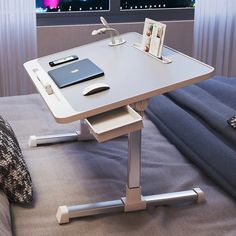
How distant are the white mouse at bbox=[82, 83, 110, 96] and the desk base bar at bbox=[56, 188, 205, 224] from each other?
1.29 feet

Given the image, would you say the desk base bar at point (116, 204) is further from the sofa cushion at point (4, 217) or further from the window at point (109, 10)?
the window at point (109, 10)

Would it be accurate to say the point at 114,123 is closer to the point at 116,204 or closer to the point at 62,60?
the point at 116,204

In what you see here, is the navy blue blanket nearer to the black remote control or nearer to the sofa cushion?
the black remote control

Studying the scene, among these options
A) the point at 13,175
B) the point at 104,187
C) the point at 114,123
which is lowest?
the point at 104,187

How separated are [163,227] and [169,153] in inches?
21.2

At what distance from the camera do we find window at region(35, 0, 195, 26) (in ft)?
12.7

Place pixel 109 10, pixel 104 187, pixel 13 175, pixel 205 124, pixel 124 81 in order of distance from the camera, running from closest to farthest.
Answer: pixel 13 175
pixel 124 81
pixel 104 187
pixel 205 124
pixel 109 10

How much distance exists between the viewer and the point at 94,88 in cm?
165

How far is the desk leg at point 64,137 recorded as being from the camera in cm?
213

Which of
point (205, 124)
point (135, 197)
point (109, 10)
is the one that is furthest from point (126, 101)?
point (109, 10)

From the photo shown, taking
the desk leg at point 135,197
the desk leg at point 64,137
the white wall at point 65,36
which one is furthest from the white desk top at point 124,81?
the white wall at point 65,36

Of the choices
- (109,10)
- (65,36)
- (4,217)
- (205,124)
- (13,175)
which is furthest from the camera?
(109,10)

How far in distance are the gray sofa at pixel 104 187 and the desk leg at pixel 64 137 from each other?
1.0 inches

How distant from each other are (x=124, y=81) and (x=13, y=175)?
51 centimetres
